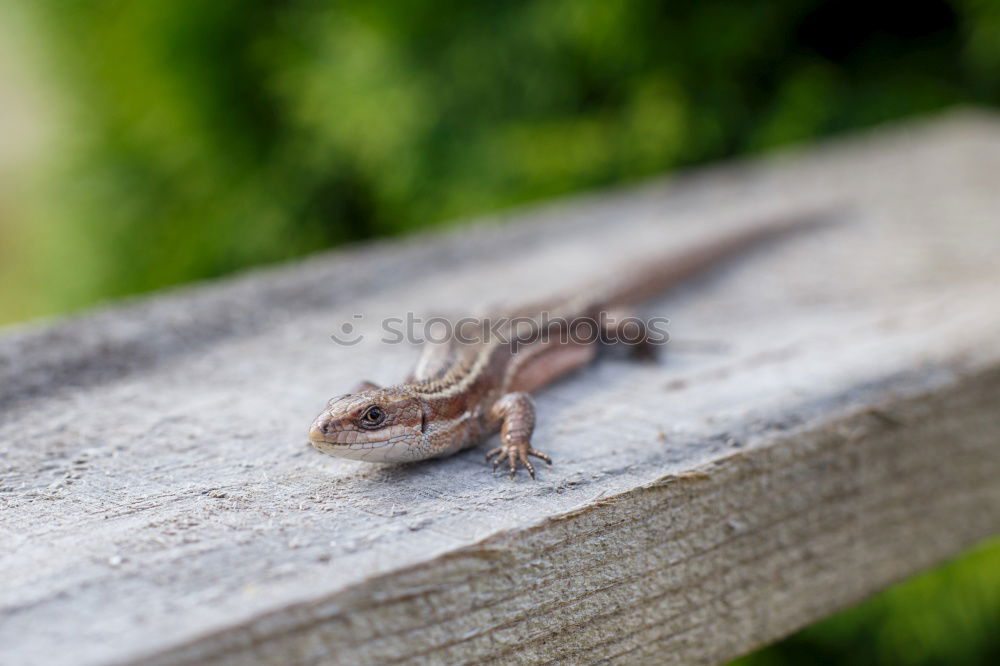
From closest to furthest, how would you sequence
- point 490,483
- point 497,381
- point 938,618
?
point 490,483 → point 497,381 → point 938,618

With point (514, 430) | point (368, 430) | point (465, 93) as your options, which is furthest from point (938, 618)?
point (465, 93)

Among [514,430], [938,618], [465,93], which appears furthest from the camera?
[465,93]

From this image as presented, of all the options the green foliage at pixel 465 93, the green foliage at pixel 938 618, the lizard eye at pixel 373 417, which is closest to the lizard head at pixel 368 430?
the lizard eye at pixel 373 417

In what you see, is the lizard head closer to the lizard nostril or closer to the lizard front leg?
the lizard nostril

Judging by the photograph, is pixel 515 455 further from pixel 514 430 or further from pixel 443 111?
pixel 443 111

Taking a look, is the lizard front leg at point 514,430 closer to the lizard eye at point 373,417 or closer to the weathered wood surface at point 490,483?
the weathered wood surface at point 490,483

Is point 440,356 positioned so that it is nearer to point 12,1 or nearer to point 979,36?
point 979,36

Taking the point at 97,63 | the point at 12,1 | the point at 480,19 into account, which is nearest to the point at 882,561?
the point at 480,19

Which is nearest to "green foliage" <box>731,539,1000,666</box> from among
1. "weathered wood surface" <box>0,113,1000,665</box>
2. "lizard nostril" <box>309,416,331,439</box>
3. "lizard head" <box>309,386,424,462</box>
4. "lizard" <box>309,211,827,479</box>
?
"weathered wood surface" <box>0,113,1000,665</box>
